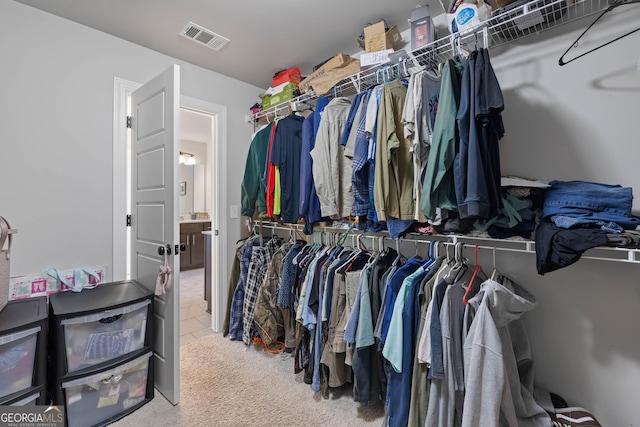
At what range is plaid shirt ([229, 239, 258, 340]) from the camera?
2514 millimetres

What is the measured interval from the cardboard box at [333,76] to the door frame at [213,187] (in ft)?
3.62

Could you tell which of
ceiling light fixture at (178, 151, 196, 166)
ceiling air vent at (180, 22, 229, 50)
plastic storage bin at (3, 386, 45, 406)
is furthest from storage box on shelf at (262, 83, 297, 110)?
ceiling light fixture at (178, 151, 196, 166)

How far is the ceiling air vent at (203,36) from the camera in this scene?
202 centimetres

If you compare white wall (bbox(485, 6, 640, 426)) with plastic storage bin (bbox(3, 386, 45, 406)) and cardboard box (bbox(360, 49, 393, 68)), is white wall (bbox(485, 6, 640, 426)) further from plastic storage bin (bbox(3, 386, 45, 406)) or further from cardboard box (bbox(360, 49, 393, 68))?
plastic storage bin (bbox(3, 386, 45, 406))

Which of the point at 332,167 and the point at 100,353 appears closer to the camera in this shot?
the point at 100,353

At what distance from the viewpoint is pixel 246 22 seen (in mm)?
1949

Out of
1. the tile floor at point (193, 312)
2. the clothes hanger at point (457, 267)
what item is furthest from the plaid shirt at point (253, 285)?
the clothes hanger at point (457, 267)

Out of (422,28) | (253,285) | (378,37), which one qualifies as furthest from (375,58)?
(253,285)

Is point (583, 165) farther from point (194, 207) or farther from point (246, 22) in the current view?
point (194, 207)

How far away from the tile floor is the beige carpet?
0.48 m

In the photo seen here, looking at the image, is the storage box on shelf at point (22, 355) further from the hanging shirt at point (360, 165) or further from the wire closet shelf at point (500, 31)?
the wire closet shelf at point (500, 31)

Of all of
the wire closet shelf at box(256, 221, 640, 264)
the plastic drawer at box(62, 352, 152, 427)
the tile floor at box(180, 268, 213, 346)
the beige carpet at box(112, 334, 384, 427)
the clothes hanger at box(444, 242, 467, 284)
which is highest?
the wire closet shelf at box(256, 221, 640, 264)

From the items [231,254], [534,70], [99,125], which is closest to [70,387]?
[231,254]

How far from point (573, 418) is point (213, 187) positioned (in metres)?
2.86
